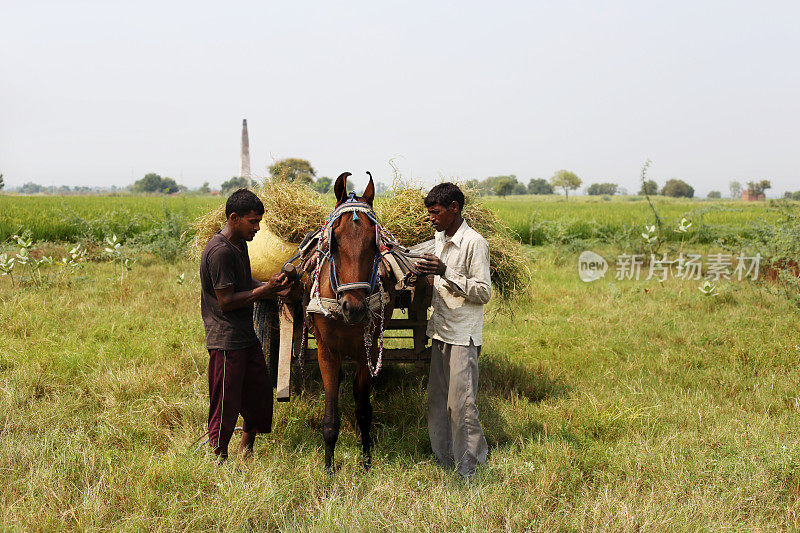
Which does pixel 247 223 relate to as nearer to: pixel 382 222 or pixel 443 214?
pixel 382 222

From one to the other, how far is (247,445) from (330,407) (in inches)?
28.8

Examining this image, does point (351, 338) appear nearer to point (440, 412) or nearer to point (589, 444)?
point (440, 412)

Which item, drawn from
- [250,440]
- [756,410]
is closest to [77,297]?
[250,440]

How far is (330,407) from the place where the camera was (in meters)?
3.69

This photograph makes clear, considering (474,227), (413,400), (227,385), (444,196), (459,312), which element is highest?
(444,196)

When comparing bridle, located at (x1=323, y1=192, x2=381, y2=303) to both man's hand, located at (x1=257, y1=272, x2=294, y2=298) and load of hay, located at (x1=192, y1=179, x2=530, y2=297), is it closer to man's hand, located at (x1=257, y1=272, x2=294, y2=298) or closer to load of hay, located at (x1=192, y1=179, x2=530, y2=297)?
man's hand, located at (x1=257, y1=272, x2=294, y2=298)

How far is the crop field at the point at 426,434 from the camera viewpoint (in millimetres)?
3074

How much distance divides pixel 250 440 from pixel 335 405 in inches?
29.2

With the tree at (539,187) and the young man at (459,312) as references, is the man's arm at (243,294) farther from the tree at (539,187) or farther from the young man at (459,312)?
the tree at (539,187)

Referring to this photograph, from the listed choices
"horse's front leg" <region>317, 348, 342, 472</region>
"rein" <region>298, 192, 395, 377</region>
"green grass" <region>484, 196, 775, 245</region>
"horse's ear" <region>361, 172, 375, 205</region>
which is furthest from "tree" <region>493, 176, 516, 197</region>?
"horse's front leg" <region>317, 348, 342, 472</region>

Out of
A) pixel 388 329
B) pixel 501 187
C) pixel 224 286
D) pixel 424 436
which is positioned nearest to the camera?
pixel 224 286

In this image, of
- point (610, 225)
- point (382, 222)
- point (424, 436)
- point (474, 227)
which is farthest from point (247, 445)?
point (610, 225)

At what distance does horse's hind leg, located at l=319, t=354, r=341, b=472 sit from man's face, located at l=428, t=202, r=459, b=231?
4.25ft

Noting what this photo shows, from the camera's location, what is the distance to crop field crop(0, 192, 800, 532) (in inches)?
121
